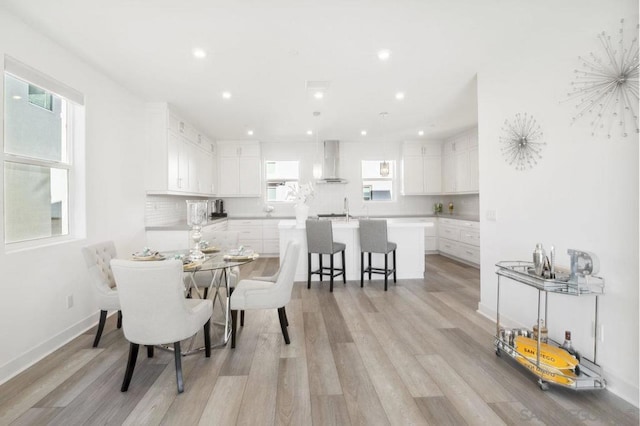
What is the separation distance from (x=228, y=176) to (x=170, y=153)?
2.49m

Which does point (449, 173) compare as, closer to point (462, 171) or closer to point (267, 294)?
point (462, 171)

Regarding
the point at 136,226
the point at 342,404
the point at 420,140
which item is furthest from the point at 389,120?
the point at 342,404

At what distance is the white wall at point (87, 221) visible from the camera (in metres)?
2.29

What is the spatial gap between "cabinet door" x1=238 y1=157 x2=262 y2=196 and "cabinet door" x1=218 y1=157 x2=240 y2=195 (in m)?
0.07

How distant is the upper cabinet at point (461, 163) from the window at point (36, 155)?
19.5 ft

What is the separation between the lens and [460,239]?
6.04 meters

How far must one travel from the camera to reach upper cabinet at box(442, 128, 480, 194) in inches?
235

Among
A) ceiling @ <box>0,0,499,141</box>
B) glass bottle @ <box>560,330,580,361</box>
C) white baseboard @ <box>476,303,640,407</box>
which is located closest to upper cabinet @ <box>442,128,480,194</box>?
ceiling @ <box>0,0,499,141</box>

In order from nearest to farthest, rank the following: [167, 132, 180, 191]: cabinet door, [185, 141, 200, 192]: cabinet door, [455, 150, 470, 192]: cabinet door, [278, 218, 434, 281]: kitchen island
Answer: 1. [167, 132, 180, 191]: cabinet door
2. [278, 218, 434, 281]: kitchen island
3. [185, 141, 200, 192]: cabinet door
4. [455, 150, 470, 192]: cabinet door

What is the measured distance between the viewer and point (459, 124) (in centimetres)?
566

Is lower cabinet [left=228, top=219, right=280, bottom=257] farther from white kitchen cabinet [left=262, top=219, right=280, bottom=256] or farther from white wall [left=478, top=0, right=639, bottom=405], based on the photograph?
white wall [left=478, top=0, right=639, bottom=405]

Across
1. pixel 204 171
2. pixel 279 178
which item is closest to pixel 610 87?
pixel 204 171

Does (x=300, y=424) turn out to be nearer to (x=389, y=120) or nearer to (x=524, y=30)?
(x=524, y=30)

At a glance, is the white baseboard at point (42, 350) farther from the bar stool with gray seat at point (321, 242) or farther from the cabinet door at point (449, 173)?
the cabinet door at point (449, 173)
